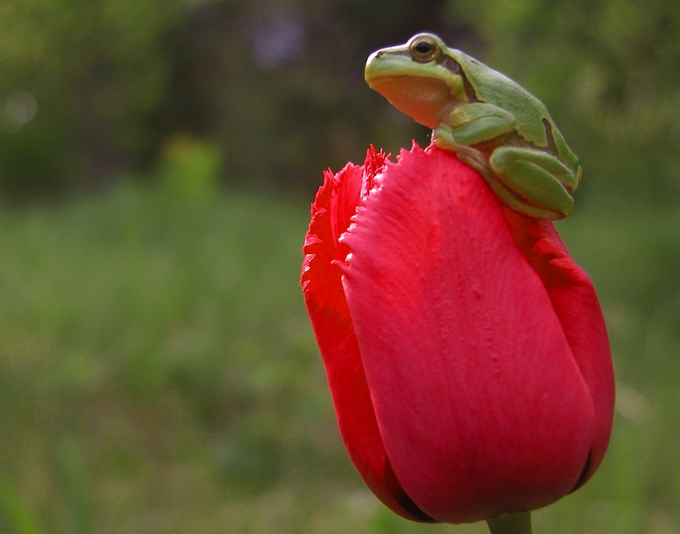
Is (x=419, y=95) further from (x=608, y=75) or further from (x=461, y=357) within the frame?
(x=608, y=75)

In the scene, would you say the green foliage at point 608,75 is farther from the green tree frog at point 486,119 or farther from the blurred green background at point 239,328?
the green tree frog at point 486,119

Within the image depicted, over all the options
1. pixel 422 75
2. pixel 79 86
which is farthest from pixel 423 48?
pixel 79 86

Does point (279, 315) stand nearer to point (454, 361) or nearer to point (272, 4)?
point (454, 361)

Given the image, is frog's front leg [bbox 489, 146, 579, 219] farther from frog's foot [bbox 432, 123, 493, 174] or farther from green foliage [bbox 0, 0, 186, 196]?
green foliage [bbox 0, 0, 186, 196]

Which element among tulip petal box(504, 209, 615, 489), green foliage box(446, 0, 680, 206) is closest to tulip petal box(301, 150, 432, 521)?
tulip petal box(504, 209, 615, 489)

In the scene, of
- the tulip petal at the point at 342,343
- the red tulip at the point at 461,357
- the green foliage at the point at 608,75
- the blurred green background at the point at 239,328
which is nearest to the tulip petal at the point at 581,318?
the red tulip at the point at 461,357

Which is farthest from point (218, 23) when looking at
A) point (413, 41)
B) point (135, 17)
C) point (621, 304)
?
point (413, 41)
